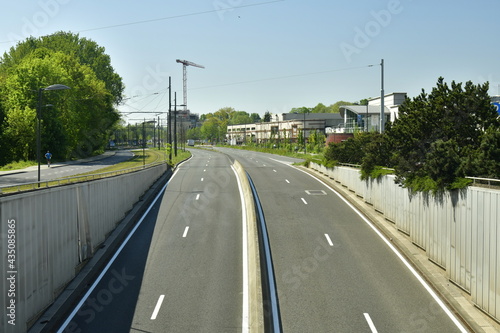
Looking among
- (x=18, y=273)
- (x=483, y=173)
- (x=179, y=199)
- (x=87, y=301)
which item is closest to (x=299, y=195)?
(x=179, y=199)

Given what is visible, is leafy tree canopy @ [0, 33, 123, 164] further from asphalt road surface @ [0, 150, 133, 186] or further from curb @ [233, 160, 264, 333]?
curb @ [233, 160, 264, 333]

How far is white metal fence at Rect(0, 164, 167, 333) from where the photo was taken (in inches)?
525

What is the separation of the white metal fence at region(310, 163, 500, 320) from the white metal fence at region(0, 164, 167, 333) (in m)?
14.3

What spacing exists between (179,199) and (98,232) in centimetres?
1480

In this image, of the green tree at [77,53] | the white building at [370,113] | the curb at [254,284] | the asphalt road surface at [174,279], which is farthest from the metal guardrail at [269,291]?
the green tree at [77,53]

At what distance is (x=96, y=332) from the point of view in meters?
15.4

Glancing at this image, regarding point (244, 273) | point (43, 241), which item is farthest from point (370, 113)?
point (43, 241)

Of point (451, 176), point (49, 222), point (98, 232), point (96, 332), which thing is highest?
point (451, 176)

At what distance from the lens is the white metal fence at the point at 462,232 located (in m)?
15.4

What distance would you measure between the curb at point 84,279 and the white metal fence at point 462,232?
553 inches

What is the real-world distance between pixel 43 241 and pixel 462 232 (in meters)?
14.9

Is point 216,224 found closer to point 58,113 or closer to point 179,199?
point 179,199

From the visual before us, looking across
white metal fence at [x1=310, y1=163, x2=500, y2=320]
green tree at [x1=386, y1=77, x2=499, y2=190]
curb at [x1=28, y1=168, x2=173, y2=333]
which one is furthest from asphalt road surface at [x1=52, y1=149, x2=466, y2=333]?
green tree at [x1=386, y1=77, x2=499, y2=190]

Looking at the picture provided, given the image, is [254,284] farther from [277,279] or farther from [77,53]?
[77,53]
